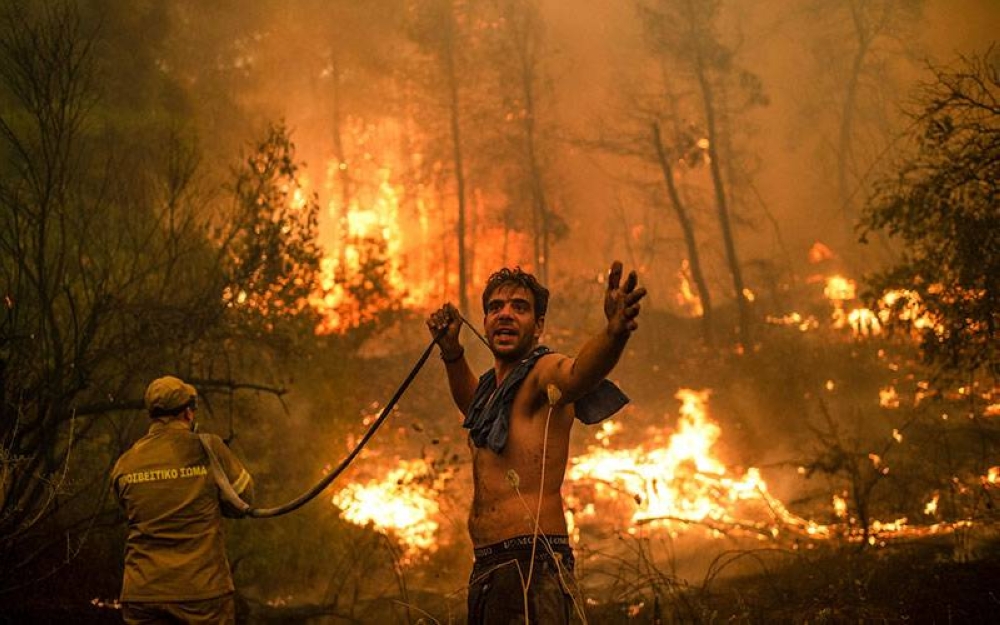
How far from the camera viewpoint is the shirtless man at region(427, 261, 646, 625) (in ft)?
9.86

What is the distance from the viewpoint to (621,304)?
2.76 metres

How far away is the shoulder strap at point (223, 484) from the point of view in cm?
435

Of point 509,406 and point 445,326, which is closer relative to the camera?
point 509,406

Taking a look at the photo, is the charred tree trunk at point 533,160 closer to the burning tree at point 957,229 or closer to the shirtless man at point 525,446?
the burning tree at point 957,229

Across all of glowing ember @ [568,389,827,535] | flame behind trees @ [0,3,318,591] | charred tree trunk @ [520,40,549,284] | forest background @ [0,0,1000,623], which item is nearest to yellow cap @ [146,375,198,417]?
forest background @ [0,0,1000,623]

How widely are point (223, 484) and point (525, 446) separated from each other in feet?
6.89

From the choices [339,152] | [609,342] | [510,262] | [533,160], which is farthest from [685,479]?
[339,152]

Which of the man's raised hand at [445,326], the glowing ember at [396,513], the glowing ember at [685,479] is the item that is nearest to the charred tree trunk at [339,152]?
the glowing ember at [685,479]

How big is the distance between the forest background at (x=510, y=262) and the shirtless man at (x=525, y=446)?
35 centimetres

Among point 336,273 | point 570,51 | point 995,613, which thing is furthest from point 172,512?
point 570,51

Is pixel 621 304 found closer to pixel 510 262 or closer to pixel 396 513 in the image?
pixel 396 513

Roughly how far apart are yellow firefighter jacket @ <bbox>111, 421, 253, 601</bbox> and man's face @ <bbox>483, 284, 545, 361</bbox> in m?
2.03

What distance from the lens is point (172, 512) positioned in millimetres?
4250

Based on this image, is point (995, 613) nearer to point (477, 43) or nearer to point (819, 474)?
point (819, 474)
